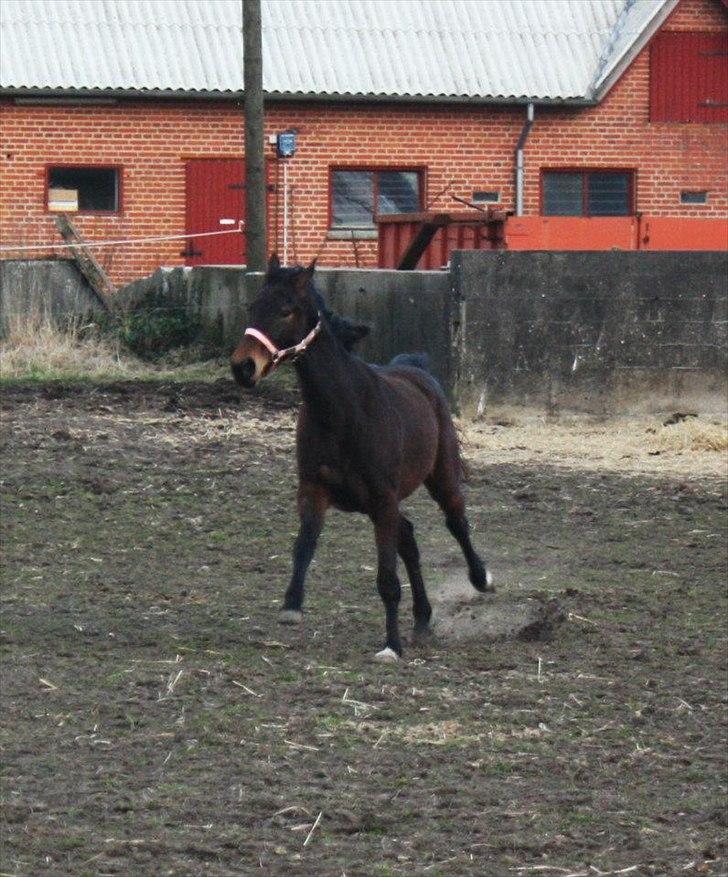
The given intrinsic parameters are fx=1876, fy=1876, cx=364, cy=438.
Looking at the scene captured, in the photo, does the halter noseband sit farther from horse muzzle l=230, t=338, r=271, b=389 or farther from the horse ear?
the horse ear

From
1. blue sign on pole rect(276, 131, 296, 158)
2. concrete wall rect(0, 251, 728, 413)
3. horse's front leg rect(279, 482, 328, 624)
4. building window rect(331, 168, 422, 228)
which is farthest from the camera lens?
building window rect(331, 168, 422, 228)

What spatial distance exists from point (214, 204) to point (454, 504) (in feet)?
69.1

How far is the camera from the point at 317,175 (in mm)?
30297

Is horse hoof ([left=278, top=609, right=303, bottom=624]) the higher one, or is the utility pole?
the utility pole

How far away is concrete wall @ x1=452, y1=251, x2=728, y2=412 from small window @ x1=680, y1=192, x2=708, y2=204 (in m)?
14.8

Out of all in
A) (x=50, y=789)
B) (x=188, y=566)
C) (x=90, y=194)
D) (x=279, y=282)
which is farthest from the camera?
(x=90, y=194)

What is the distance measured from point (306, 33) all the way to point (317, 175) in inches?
93.8

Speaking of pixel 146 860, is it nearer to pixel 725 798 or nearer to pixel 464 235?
pixel 725 798

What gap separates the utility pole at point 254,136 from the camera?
21531mm

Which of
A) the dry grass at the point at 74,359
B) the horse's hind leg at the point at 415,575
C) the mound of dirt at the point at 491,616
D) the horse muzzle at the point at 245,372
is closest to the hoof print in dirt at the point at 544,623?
the mound of dirt at the point at 491,616

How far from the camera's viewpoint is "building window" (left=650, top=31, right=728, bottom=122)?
31.2m

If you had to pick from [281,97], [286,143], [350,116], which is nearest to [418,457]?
[286,143]

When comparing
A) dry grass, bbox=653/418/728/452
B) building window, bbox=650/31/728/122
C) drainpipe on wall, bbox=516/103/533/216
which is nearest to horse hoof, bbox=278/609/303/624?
dry grass, bbox=653/418/728/452

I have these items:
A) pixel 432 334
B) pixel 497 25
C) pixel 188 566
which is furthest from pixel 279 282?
pixel 497 25
